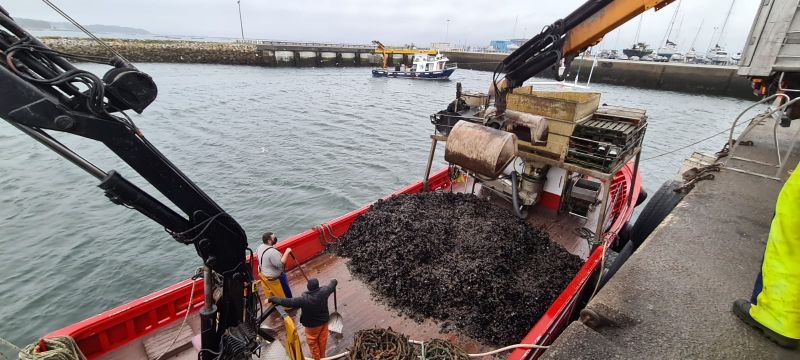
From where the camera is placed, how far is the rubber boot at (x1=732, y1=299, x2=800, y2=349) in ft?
10.3

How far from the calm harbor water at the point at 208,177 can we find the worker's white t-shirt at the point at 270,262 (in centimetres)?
598

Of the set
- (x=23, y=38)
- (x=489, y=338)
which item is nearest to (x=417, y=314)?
(x=489, y=338)

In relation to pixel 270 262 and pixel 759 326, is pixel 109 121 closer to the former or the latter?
pixel 270 262

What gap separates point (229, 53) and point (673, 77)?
65.1 metres

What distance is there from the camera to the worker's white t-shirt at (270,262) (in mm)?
4953

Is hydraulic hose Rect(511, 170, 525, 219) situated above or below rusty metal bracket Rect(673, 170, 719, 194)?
below

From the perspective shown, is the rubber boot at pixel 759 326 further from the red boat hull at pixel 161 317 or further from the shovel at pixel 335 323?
the shovel at pixel 335 323

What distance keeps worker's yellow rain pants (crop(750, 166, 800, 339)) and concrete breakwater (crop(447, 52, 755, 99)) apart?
43869 millimetres

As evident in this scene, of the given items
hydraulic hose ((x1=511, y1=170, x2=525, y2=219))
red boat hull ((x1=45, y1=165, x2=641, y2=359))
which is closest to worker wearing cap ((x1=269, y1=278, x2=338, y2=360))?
red boat hull ((x1=45, y1=165, x2=641, y2=359))

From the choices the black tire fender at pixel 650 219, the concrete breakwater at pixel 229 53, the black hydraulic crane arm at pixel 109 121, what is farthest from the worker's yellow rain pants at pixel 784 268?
the concrete breakwater at pixel 229 53

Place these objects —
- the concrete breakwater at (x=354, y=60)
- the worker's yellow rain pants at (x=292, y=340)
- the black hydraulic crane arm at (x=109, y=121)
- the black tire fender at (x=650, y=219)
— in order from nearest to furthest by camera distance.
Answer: the black hydraulic crane arm at (x=109, y=121)
the worker's yellow rain pants at (x=292, y=340)
the black tire fender at (x=650, y=219)
the concrete breakwater at (x=354, y=60)

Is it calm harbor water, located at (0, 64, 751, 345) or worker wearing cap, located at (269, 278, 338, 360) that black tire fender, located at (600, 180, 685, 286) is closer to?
worker wearing cap, located at (269, 278, 338, 360)

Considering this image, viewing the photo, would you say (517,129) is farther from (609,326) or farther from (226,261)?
(226,261)

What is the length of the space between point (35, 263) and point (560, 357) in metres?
13.2
